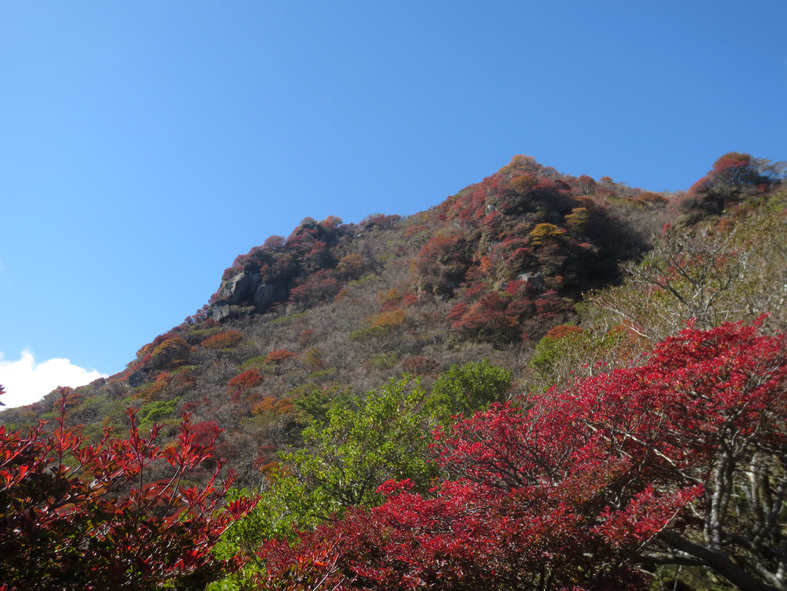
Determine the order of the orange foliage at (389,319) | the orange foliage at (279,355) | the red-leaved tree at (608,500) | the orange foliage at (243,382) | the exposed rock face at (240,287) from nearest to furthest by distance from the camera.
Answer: the red-leaved tree at (608,500) → the orange foliage at (243,382) → the orange foliage at (389,319) → the orange foliage at (279,355) → the exposed rock face at (240,287)

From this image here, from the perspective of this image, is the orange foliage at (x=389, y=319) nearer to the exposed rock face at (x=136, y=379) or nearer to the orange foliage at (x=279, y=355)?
the orange foliage at (x=279, y=355)

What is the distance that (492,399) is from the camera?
44.4 feet

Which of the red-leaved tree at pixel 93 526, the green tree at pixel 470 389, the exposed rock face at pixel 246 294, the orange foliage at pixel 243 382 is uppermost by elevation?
the exposed rock face at pixel 246 294

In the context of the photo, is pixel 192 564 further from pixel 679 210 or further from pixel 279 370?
pixel 679 210

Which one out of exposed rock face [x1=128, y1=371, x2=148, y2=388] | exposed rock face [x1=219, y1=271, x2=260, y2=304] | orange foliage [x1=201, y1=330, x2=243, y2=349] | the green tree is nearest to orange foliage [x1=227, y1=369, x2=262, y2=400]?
orange foliage [x1=201, y1=330, x2=243, y2=349]

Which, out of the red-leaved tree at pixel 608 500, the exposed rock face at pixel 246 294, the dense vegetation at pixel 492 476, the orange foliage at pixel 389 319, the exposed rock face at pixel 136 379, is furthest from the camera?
the exposed rock face at pixel 246 294

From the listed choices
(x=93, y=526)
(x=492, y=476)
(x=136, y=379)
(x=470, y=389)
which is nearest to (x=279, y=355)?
(x=136, y=379)

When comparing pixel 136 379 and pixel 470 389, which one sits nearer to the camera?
pixel 470 389

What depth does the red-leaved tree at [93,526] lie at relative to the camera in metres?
2.25

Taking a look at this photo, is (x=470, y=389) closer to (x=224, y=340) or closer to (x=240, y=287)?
(x=224, y=340)

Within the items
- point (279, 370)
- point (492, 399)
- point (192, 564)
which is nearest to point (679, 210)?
point (492, 399)

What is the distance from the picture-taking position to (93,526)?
2637mm

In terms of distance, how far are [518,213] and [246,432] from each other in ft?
76.4

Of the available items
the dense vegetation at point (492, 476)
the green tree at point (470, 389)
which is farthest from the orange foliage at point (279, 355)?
the green tree at point (470, 389)
